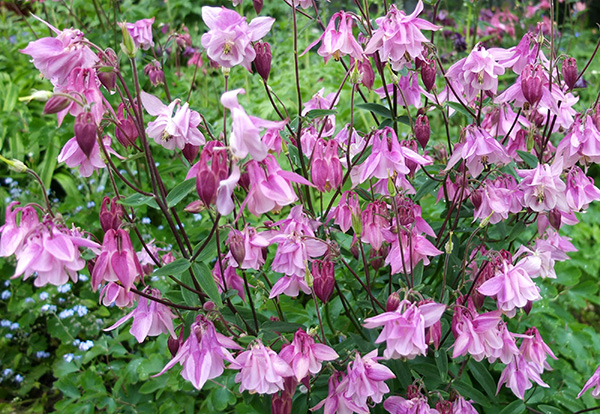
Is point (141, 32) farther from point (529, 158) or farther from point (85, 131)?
point (529, 158)

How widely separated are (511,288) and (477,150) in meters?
0.36

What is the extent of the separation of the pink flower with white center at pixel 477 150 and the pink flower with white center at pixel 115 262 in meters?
0.85

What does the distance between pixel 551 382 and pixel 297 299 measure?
3.26 ft

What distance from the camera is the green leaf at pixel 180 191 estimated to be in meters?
1.22

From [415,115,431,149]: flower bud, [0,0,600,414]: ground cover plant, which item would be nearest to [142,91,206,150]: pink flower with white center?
[0,0,600,414]: ground cover plant

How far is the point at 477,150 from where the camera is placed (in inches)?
55.9

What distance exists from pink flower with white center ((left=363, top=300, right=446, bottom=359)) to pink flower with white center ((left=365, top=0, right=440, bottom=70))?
0.62 metres

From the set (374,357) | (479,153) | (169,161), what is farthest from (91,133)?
(169,161)

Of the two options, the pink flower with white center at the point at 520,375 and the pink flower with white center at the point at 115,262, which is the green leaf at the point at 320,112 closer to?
the pink flower with white center at the point at 115,262

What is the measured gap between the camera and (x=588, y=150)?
142 centimetres

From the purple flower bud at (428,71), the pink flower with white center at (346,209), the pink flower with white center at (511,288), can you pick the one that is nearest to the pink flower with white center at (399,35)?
the purple flower bud at (428,71)

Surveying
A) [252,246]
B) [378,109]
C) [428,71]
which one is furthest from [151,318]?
[428,71]

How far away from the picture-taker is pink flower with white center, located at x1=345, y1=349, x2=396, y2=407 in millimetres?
1294

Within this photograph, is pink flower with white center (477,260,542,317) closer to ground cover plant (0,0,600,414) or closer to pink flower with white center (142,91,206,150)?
ground cover plant (0,0,600,414)
